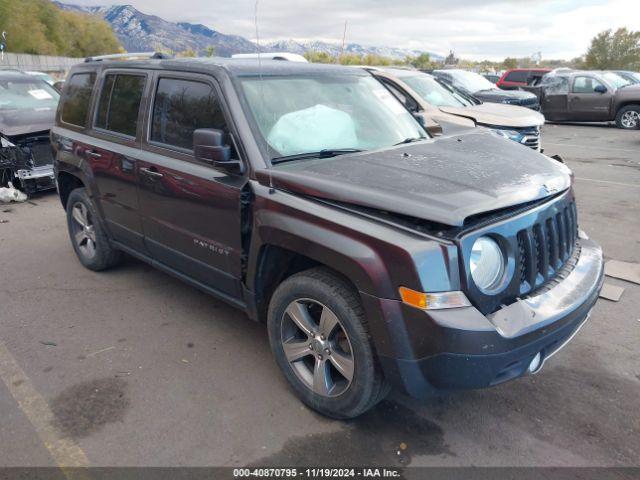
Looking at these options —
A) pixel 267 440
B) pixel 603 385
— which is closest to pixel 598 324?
pixel 603 385

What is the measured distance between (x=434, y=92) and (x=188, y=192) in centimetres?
717

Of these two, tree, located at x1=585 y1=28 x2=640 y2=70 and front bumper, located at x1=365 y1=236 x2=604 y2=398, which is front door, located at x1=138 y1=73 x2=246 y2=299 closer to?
front bumper, located at x1=365 y1=236 x2=604 y2=398

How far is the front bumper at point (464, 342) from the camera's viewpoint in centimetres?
242

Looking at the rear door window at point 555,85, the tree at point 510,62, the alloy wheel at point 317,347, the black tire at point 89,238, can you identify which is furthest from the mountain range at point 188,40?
the tree at point 510,62

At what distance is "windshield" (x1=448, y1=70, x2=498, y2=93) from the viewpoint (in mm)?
13528

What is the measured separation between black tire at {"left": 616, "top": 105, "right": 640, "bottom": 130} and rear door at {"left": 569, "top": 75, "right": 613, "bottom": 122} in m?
0.37

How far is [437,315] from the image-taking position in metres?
2.42

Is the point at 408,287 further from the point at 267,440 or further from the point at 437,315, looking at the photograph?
the point at 267,440

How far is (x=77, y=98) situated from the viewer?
16.7ft

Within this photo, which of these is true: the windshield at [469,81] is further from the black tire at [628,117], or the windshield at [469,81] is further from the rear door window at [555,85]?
the black tire at [628,117]

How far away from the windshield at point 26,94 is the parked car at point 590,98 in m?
15.3

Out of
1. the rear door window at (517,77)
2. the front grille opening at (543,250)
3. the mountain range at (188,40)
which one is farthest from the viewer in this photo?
the rear door window at (517,77)

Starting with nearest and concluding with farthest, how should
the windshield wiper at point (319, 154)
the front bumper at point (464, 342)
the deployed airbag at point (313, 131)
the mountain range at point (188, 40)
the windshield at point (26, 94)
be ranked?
the front bumper at point (464, 342), the windshield wiper at point (319, 154), the deployed airbag at point (313, 131), the mountain range at point (188, 40), the windshield at point (26, 94)

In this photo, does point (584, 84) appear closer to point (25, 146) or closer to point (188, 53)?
point (188, 53)
